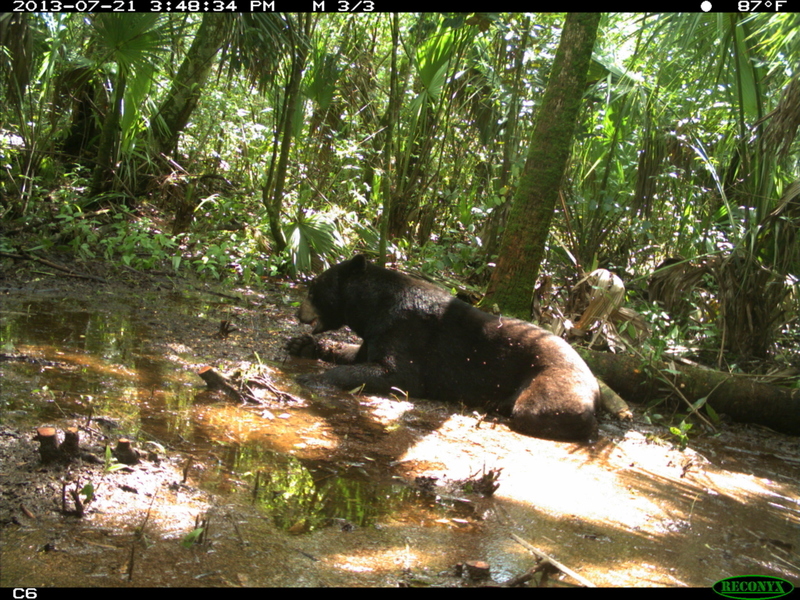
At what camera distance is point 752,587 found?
107 inches

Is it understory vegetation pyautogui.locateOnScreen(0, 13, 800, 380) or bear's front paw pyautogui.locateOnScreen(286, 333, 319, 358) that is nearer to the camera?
bear's front paw pyautogui.locateOnScreen(286, 333, 319, 358)

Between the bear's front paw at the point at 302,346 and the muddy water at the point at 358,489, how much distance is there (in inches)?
26.0

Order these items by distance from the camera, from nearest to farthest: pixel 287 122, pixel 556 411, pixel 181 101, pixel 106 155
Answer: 1. pixel 556 411
2. pixel 287 122
3. pixel 106 155
4. pixel 181 101

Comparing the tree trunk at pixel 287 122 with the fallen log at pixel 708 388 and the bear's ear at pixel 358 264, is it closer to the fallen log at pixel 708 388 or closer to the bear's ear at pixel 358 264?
the bear's ear at pixel 358 264

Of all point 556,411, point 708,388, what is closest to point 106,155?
point 556,411

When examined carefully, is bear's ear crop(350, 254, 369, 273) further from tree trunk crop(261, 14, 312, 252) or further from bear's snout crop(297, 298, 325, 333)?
tree trunk crop(261, 14, 312, 252)

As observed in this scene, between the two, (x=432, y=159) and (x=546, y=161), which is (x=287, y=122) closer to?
(x=546, y=161)

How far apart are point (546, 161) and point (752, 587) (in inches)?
178

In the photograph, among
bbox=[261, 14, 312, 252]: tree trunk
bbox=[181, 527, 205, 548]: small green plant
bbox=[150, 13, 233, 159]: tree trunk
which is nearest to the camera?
bbox=[181, 527, 205, 548]: small green plant

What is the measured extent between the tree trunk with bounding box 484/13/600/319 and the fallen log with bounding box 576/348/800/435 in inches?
38.2

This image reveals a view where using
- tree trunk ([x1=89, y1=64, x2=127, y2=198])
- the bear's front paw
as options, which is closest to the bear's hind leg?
the bear's front paw

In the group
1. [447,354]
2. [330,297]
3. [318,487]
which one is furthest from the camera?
[330,297]

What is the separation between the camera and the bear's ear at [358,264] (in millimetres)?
5973

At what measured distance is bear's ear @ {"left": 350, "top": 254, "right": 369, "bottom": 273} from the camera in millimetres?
5973
